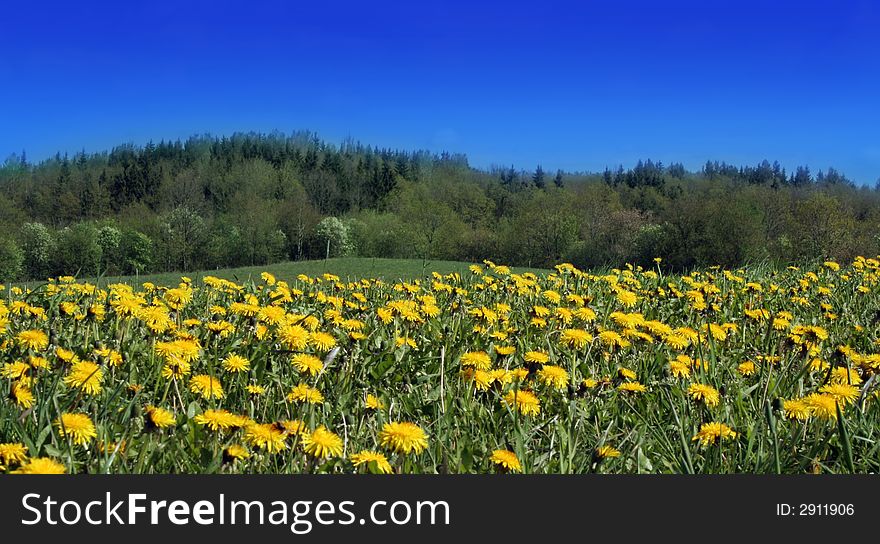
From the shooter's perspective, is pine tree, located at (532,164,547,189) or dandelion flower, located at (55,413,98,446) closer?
dandelion flower, located at (55,413,98,446)

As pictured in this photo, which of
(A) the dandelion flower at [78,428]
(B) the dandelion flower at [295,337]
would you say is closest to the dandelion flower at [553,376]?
(B) the dandelion flower at [295,337]

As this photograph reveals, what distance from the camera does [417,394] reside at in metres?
2.53

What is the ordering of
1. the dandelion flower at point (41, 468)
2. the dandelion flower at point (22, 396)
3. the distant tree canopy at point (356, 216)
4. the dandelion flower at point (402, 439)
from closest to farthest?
the dandelion flower at point (41, 468), the dandelion flower at point (402, 439), the dandelion flower at point (22, 396), the distant tree canopy at point (356, 216)

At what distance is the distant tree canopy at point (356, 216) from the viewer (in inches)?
1622

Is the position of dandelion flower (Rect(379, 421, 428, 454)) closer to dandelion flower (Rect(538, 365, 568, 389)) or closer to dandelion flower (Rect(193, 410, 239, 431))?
dandelion flower (Rect(193, 410, 239, 431))

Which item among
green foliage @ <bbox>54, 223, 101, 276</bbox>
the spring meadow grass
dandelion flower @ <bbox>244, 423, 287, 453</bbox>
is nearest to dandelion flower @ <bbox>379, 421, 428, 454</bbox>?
the spring meadow grass

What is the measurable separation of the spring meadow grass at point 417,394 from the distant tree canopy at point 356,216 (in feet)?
51.6

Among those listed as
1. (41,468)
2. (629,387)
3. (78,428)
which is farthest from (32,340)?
(629,387)

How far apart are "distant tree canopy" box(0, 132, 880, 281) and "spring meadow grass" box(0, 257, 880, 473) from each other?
51.6 ft

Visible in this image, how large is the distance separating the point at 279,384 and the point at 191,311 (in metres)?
1.90

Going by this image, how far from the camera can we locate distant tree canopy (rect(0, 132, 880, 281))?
135 feet

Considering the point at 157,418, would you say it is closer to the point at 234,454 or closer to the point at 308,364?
the point at 234,454

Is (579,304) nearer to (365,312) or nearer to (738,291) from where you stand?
(365,312)

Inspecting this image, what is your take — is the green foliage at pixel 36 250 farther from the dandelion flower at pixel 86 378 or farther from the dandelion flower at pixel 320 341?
the dandelion flower at pixel 86 378
